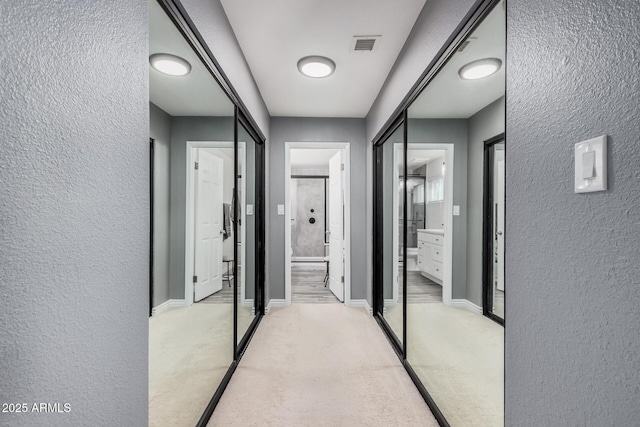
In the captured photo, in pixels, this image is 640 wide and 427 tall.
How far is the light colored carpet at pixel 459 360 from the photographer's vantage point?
1.49 m

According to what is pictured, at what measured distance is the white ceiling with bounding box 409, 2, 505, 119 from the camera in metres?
1.25

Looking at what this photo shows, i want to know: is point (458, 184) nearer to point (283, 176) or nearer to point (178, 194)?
point (178, 194)

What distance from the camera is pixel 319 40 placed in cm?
231

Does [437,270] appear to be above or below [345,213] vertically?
below

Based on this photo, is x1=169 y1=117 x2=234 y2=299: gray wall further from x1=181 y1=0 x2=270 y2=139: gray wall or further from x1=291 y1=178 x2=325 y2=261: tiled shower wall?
x1=291 y1=178 x2=325 y2=261: tiled shower wall

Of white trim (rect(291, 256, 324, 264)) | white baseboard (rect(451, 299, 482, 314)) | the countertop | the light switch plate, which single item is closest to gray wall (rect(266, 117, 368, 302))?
the countertop

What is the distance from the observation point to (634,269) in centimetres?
63

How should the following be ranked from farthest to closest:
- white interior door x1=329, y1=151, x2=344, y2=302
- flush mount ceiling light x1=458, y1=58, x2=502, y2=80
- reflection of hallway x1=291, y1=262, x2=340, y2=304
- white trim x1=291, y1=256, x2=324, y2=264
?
white trim x1=291, y1=256, x2=324, y2=264 < reflection of hallway x1=291, y1=262, x2=340, y2=304 < white interior door x1=329, y1=151, x2=344, y2=302 < flush mount ceiling light x1=458, y1=58, x2=502, y2=80

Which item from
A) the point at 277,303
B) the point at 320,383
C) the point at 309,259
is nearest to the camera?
the point at 320,383

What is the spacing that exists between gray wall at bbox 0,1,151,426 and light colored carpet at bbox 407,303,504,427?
1441mm

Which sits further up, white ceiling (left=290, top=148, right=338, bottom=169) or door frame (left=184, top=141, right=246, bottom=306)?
white ceiling (left=290, top=148, right=338, bottom=169)

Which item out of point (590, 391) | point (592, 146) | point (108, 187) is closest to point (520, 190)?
point (592, 146)

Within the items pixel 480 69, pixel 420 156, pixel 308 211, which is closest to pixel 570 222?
pixel 480 69

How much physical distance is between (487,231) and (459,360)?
2.55 feet
